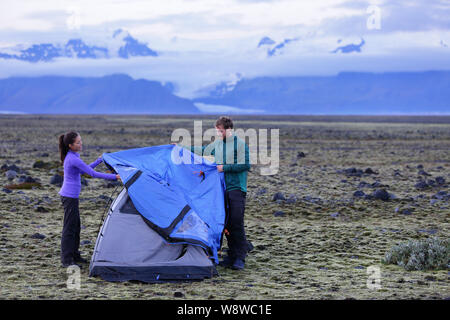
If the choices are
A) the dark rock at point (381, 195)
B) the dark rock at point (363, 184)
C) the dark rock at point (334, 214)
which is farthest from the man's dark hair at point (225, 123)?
the dark rock at point (363, 184)

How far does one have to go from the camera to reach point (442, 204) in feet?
44.0

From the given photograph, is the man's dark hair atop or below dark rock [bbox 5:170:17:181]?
atop

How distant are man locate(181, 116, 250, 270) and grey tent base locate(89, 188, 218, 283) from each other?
23.0 inches

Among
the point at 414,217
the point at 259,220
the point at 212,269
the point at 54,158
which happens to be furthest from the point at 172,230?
the point at 54,158

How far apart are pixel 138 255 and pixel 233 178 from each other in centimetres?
167

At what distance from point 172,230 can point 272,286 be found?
1.49 meters

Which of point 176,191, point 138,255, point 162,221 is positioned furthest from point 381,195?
point 138,255

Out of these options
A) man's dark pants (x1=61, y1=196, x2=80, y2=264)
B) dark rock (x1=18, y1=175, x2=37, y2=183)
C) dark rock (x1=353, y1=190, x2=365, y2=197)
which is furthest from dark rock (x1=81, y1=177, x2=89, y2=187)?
man's dark pants (x1=61, y1=196, x2=80, y2=264)

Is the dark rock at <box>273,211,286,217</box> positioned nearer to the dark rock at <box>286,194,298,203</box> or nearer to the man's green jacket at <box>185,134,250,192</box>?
the dark rock at <box>286,194,298,203</box>

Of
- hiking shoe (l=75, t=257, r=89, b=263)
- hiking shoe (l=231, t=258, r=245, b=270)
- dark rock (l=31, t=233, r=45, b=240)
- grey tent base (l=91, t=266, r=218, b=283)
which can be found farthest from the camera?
dark rock (l=31, t=233, r=45, b=240)

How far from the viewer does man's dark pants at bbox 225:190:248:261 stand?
808 centimetres

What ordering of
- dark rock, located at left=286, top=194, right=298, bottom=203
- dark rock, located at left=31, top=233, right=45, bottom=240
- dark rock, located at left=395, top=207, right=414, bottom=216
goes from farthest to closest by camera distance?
dark rock, located at left=286, top=194, right=298, bottom=203, dark rock, located at left=395, top=207, right=414, bottom=216, dark rock, located at left=31, top=233, right=45, bottom=240

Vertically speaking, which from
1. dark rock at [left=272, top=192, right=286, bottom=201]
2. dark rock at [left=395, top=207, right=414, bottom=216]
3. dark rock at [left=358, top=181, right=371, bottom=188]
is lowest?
dark rock at [left=395, top=207, right=414, bottom=216]

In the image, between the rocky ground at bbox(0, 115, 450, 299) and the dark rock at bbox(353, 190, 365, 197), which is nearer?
the rocky ground at bbox(0, 115, 450, 299)
